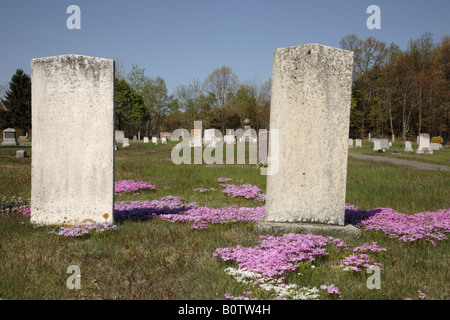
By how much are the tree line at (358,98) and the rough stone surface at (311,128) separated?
1932 inches

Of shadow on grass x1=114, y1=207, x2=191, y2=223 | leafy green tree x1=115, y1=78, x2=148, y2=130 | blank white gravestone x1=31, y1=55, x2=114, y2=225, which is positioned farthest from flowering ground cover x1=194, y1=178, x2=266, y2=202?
leafy green tree x1=115, y1=78, x2=148, y2=130

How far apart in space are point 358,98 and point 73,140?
60922 mm

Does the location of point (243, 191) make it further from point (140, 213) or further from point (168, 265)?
point (168, 265)

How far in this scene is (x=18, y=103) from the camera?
54188 mm

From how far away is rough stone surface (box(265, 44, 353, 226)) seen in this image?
539 cm

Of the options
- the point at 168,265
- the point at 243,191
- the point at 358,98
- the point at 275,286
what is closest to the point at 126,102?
the point at 358,98

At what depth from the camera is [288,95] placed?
5.41 meters

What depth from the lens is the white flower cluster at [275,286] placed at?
305 centimetres

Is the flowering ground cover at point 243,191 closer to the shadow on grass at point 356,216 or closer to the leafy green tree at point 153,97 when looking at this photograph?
the shadow on grass at point 356,216

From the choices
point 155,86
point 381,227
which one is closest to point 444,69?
point 155,86

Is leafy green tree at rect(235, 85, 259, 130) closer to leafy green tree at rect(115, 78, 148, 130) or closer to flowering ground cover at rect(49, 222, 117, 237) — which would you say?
leafy green tree at rect(115, 78, 148, 130)

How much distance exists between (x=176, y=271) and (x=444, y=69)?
58966 mm
